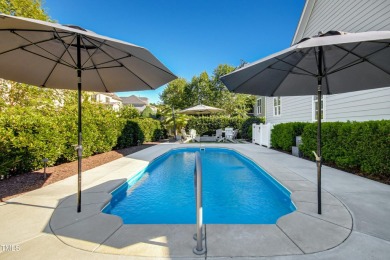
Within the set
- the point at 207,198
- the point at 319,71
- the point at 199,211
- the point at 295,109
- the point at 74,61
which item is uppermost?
the point at 295,109

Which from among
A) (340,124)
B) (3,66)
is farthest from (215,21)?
(3,66)

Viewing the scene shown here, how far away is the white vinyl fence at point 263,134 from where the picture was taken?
39.1 feet

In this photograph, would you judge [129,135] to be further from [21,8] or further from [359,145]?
[359,145]

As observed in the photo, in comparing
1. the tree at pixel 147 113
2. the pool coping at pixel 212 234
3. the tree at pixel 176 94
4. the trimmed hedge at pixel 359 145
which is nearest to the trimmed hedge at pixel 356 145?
the trimmed hedge at pixel 359 145

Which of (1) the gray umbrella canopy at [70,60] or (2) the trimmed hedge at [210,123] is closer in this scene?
(1) the gray umbrella canopy at [70,60]

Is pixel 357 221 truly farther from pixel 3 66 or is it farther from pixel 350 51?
pixel 3 66

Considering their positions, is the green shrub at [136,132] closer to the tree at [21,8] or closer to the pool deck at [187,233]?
the tree at [21,8]

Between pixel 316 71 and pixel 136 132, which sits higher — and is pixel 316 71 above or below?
above

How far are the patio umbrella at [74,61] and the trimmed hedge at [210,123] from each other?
573 inches

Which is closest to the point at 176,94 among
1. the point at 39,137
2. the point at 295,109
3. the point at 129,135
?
the point at 129,135

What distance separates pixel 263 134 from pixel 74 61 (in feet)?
37.4

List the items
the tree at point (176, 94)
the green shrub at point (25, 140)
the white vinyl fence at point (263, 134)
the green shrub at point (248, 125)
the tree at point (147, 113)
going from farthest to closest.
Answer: the tree at point (176, 94) → the tree at point (147, 113) → the green shrub at point (248, 125) → the white vinyl fence at point (263, 134) → the green shrub at point (25, 140)

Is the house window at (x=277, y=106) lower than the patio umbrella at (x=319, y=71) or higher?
higher

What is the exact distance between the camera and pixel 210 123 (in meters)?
19.0
